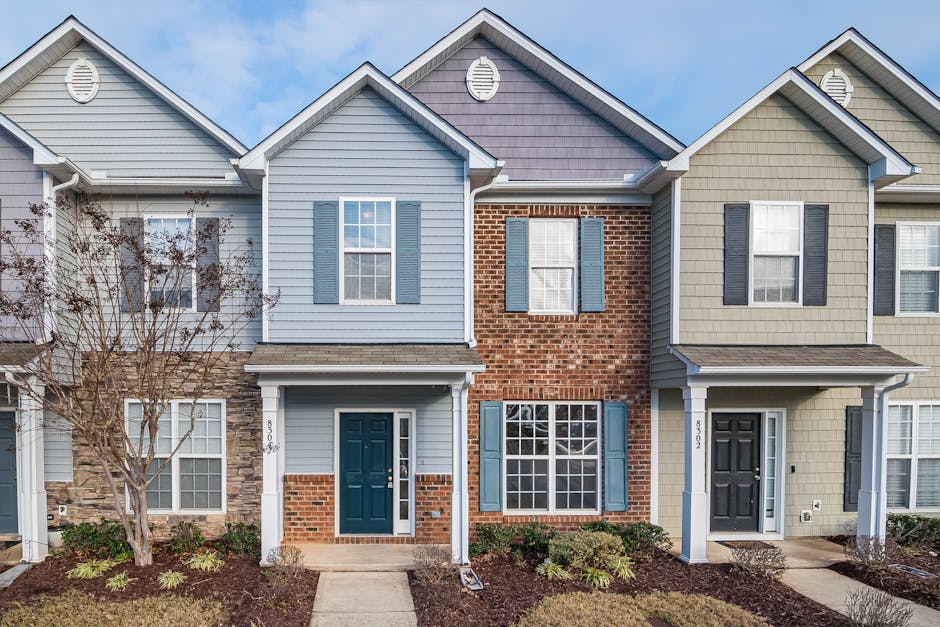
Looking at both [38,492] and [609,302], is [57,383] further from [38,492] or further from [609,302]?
[609,302]

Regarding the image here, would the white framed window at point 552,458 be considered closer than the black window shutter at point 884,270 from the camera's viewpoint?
Yes

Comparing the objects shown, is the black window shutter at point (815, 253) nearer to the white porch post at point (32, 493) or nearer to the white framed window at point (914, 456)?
the white framed window at point (914, 456)

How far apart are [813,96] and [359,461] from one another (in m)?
8.86

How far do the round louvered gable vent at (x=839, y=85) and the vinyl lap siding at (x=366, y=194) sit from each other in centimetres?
707

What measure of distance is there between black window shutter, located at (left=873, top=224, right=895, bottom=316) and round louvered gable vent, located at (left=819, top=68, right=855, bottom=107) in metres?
2.45

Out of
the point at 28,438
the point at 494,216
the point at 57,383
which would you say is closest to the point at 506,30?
the point at 494,216

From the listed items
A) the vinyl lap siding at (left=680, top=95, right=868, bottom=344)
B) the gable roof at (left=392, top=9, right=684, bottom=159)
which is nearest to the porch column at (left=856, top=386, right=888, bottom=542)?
the vinyl lap siding at (left=680, top=95, right=868, bottom=344)

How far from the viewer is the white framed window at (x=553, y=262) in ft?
32.2

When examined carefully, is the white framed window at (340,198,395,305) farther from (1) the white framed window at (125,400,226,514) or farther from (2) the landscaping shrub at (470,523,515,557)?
→ (2) the landscaping shrub at (470,523,515,557)

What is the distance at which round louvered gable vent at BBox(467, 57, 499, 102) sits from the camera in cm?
1034

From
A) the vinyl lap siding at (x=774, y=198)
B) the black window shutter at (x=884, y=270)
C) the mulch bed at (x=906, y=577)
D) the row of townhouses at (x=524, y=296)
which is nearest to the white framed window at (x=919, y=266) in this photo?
the row of townhouses at (x=524, y=296)

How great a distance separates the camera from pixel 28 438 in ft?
27.7

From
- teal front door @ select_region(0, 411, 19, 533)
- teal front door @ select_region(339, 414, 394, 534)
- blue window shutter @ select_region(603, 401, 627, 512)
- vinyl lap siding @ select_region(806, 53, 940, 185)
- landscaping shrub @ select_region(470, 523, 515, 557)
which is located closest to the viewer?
landscaping shrub @ select_region(470, 523, 515, 557)

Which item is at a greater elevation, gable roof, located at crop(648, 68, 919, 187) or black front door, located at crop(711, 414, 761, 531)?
gable roof, located at crop(648, 68, 919, 187)
